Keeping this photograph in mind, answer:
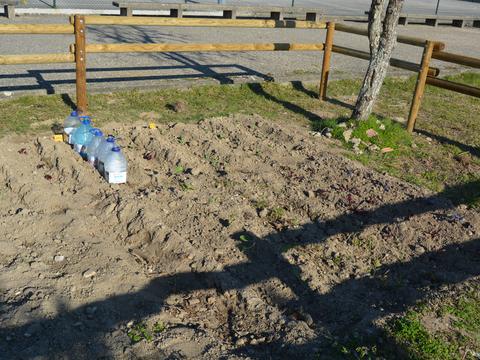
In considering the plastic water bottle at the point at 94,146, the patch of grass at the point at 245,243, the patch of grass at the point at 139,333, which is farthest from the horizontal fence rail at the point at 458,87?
the patch of grass at the point at 139,333

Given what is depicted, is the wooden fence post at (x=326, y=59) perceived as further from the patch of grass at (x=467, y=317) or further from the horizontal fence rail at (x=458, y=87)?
the patch of grass at (x=467, y=317)

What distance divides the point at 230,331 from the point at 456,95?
7932 mm

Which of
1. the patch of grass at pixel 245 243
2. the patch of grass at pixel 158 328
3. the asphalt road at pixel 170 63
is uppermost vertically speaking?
the asphalt road at pixel 170 63

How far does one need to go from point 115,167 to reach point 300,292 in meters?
2.34

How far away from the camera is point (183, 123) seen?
737 centimetres

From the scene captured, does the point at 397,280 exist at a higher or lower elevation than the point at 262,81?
lower

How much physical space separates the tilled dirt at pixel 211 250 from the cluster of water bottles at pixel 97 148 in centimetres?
13

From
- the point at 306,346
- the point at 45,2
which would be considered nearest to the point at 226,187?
the point at 306,346

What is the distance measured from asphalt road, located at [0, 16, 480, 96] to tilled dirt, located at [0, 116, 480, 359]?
2.28m

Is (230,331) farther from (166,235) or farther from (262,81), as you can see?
(262,81)

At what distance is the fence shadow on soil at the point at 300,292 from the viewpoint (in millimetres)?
3523

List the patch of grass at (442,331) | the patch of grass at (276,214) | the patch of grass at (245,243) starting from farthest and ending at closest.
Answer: the patch of grass at (276,214), the patch of grass at (245,243), the patch of grass at (442,331)

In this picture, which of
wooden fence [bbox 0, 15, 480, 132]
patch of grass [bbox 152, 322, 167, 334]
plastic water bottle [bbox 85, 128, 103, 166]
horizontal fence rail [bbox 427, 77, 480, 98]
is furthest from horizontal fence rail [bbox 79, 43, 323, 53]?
patch of grass [bbox 152, 322, 167, 334]

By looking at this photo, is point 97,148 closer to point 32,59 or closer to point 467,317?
point 32,59
